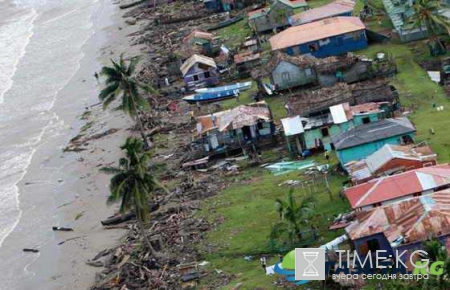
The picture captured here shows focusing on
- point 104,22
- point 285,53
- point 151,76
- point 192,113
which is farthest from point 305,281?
point 104,22

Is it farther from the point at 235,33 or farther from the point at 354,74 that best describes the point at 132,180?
the point at 235,33

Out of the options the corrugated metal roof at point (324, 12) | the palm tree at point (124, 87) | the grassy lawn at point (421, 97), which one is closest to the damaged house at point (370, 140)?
the grassy lawn at point (421, 97)

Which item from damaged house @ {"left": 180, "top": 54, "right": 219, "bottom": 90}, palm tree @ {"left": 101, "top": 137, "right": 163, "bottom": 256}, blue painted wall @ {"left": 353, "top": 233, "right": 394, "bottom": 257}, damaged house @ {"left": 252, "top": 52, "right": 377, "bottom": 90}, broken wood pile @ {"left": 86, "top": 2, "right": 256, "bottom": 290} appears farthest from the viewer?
damaged house @ {"left": 180, "top": 54, "right": 219, "bottom": 90}

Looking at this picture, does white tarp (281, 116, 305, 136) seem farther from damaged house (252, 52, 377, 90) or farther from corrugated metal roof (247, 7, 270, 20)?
corrugated metal roof (247, 7, 270, 20)

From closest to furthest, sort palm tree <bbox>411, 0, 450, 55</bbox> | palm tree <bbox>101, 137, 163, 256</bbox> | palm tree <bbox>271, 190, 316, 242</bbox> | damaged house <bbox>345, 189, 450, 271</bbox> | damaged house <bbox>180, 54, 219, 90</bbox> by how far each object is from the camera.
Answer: damaged house <bbox>345, 189, 450, 271</bbox> → palm tree <bbox>271, 190, 316, 242</bbox> → palm tree <bbox>101, 137, 163, 256</bbox> → palm tree <bbox>411, 0, 450, 55</bbox> → damaged house <bbox>180, 54, 219, 90</bbox>

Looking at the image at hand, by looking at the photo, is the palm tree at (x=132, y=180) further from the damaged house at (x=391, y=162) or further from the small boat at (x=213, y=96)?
the small boat at (x=213, y=96)

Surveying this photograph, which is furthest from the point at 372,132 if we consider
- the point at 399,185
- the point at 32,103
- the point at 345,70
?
the point at 32,103

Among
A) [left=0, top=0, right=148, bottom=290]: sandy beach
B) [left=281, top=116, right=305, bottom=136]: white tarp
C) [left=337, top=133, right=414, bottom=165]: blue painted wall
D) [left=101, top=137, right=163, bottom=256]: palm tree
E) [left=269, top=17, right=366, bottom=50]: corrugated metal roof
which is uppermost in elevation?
[left=101, top=137, right=163, bottom=256]: palm tree

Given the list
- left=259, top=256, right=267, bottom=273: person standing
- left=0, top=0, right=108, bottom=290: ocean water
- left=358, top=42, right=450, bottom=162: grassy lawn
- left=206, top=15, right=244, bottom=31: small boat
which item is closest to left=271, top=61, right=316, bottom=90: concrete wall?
left=358, top=42, right=450, bottom=162: grassy lawn

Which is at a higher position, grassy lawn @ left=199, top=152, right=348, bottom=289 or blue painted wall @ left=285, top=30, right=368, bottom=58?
blue painted wall @ left=285, top=30, right=368, bottom=58
